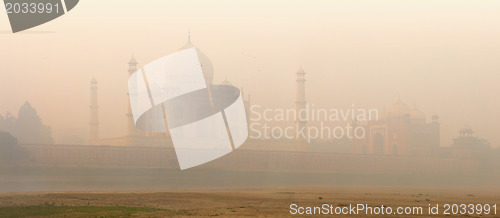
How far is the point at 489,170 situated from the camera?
45.5m

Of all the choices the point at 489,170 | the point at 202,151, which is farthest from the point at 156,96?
the point at 489,170

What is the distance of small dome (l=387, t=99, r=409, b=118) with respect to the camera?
49.8 meters

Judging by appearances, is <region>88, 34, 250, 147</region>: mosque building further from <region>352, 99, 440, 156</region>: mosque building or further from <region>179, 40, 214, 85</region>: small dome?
<region>352, 99, 440, 156</region>: mosque building

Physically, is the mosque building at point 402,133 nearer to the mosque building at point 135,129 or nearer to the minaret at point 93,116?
the mosque building at point 135,129

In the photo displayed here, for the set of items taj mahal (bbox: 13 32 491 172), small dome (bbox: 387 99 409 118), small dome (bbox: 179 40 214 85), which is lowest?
taj mahal (bbox: 13 32 491 172)

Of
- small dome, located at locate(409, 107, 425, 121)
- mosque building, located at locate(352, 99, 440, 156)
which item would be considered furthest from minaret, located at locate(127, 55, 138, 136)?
small dome, located at locate(409, 107, 425, 121)

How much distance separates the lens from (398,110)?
4997 cm

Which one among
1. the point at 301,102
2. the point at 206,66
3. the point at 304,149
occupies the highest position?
the point at 206,66

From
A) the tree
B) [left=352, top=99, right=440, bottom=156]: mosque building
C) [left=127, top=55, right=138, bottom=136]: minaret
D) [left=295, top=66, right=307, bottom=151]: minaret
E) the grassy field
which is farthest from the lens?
[left=352, top=99, right=440, bottom=156]: mosque building

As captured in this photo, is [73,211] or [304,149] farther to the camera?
[304,149]

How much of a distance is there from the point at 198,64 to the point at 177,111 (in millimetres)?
Result: 3669

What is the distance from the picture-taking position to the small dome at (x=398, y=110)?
163 feet

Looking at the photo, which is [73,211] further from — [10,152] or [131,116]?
[131,116]

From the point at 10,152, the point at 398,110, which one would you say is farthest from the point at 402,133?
the point at 10,152
